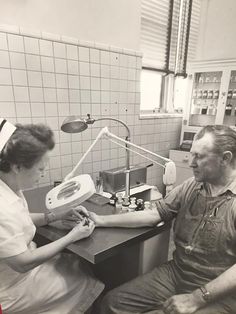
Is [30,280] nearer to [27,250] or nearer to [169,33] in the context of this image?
[27,250]

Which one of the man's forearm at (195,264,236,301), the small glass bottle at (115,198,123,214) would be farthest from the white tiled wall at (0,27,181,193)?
the man's forearm at (195,264,236,301)

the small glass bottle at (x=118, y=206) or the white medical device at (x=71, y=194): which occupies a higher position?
the white medical device at (x=71, y=194)

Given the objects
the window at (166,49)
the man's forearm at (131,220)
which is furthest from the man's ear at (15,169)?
the window at (166,49)

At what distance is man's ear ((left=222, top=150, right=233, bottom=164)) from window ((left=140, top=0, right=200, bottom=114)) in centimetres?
195

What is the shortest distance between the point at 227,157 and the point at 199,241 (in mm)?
432

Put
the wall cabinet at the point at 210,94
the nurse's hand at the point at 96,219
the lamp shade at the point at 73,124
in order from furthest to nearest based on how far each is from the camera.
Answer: the wall cabinet at the point at 210,94
the lamp shade at the point at 73,124
the nurse's hand at the point at 96,219

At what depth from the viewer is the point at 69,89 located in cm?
199

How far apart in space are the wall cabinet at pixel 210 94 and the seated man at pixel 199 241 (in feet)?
6.58

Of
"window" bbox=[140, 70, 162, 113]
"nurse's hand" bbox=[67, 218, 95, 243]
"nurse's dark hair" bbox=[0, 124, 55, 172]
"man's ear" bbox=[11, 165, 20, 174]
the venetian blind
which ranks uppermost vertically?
the venetian blind

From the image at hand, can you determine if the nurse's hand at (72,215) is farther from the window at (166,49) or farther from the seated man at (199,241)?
the window at (166,49)

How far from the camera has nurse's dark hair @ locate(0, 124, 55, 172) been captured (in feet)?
3.03

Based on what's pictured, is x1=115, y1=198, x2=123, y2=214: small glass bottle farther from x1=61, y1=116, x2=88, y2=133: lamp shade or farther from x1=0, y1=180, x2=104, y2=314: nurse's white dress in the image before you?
x1=61, y1=116, x2=88, y2=133: lamp shade

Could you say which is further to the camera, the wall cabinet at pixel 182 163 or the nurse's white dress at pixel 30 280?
the wall cabinet at pixel 182 163

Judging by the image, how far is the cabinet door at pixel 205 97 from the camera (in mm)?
3094
